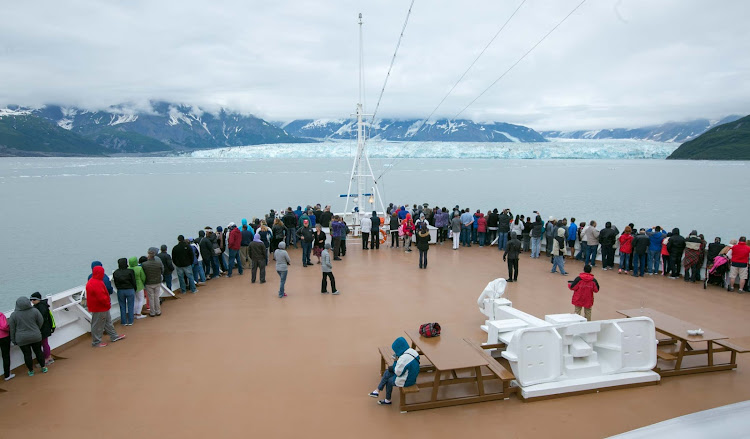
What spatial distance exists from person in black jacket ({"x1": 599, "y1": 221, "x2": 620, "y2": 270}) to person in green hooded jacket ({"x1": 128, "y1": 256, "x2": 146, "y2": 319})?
978 cm

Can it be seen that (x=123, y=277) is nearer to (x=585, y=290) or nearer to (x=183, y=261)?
(x=183, y=261)

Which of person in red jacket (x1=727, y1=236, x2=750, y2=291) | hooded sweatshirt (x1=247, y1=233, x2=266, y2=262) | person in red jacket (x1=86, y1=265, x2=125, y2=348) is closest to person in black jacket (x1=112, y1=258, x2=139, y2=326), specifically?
person in red jacket (x1=86, y1=265, x2=125, y2=348)

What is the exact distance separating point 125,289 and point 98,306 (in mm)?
781

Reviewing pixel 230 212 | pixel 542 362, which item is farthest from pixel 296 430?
pixel 230 212

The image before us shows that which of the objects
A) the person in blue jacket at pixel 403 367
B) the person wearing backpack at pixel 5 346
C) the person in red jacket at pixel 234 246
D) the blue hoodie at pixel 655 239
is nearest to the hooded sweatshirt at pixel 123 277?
the person wearing backpack at pixel 5 346

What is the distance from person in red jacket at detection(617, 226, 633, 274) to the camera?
10.4m

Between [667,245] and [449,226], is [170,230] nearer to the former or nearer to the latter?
[449,226]

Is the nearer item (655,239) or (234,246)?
(655,239)

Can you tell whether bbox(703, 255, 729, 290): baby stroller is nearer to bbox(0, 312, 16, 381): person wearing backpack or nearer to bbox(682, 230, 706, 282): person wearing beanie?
bbox(682, 230, 706, 282): person wearing beanie

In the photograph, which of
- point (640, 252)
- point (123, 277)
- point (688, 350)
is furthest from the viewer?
point (640, 252)

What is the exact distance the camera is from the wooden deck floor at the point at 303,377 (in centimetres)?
453

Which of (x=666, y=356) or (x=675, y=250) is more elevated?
(x=675, y=250)

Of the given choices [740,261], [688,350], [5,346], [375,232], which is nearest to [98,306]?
[5,346]

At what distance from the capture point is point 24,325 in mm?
5484
